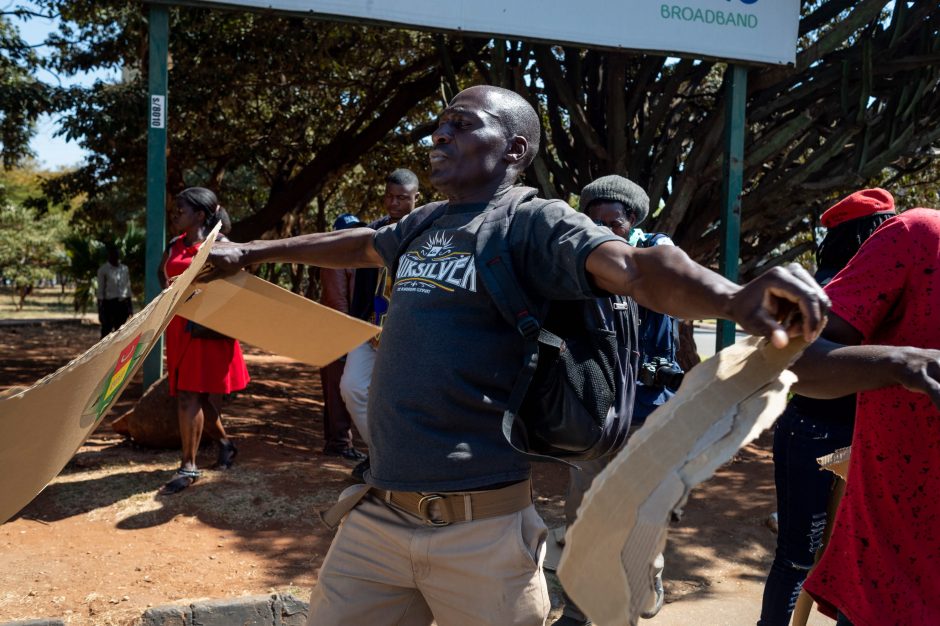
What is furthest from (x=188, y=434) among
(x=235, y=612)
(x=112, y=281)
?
(x=112, y=281)

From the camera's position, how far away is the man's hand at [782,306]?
1411 millimetres

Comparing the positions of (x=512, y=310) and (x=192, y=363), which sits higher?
(x=512, y=310)

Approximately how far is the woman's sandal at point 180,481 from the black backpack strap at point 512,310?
4096 mm

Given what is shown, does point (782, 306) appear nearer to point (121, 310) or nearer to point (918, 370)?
point (918, 370)

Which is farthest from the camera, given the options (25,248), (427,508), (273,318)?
(25,248)

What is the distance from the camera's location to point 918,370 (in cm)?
163

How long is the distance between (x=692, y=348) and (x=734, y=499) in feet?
10.6

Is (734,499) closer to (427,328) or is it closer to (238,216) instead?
(427,328)

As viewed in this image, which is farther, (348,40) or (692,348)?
(348,40)

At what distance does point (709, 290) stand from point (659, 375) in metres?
2.45

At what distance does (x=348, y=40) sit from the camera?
38.6ft

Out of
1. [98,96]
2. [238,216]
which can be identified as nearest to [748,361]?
[98,96]

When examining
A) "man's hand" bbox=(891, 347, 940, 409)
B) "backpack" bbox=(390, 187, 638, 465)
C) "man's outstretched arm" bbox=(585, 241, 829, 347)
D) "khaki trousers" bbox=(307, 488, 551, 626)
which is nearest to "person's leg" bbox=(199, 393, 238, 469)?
"khaki trousers" bbox=(307, 488, 551, 626)

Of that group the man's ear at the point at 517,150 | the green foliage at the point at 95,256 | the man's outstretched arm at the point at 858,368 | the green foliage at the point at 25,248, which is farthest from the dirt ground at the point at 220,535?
the green foliage at the point at 25,248
